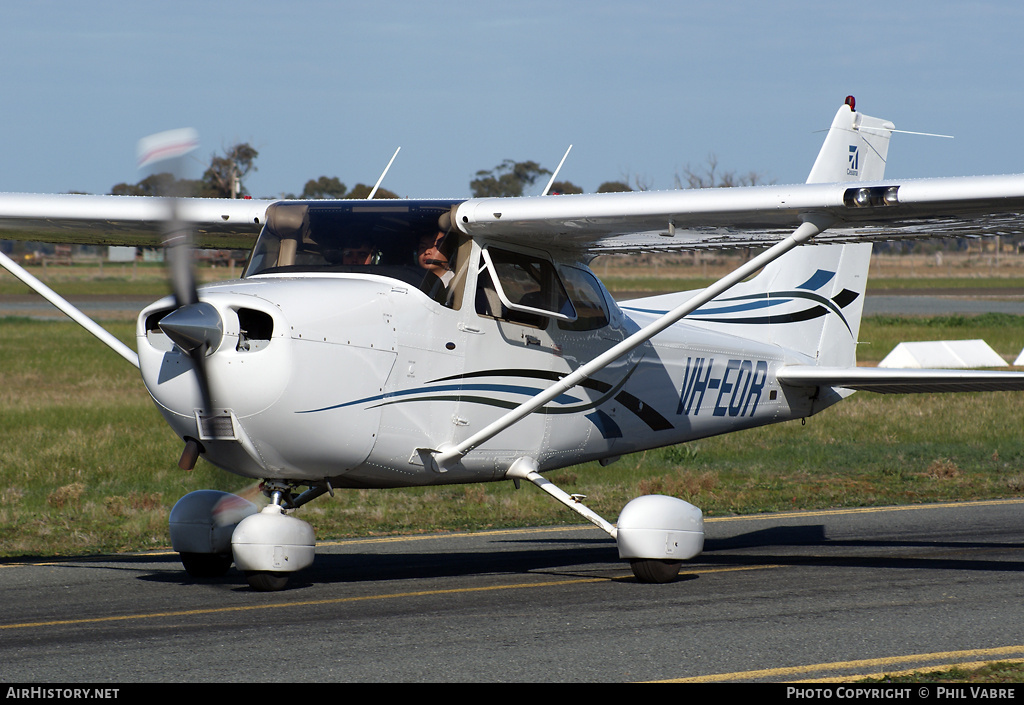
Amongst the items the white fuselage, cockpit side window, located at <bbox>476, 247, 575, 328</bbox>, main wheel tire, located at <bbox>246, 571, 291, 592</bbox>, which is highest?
cockpit side window, located at <bbox>476, 247, 575, 328</bbox>

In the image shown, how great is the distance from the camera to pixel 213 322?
6.57 meters

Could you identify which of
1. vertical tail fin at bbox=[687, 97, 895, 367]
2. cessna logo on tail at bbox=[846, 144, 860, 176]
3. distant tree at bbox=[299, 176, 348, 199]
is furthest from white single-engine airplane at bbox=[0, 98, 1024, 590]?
distant tree at bbox=[299, 176, 348, 199]

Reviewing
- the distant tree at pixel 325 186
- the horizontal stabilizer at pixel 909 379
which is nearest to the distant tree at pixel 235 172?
the horizontal stabilizer at pixel 909 379

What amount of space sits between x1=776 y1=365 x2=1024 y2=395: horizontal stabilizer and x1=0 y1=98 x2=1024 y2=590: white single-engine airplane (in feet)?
0.09

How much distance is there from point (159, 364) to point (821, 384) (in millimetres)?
6092

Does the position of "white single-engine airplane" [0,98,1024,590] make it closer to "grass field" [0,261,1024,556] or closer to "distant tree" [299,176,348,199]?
"grass field" [0,261,1024,556]

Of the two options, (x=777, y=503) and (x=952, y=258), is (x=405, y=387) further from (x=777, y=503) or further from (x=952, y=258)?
(x=952, y=258)

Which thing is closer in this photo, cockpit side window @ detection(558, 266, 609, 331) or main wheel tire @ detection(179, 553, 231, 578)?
main wheel tire @ detection(179, 553, 231, 578)

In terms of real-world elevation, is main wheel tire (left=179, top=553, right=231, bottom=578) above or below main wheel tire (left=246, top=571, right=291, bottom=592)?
above

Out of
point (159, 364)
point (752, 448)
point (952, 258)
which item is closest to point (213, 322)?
point (159, 364)

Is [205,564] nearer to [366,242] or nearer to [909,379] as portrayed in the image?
[366,242]

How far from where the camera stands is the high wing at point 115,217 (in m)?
9.05

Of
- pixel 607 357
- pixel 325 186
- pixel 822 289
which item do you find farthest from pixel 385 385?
pixel 325 186

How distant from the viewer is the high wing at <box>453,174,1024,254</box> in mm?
7461
